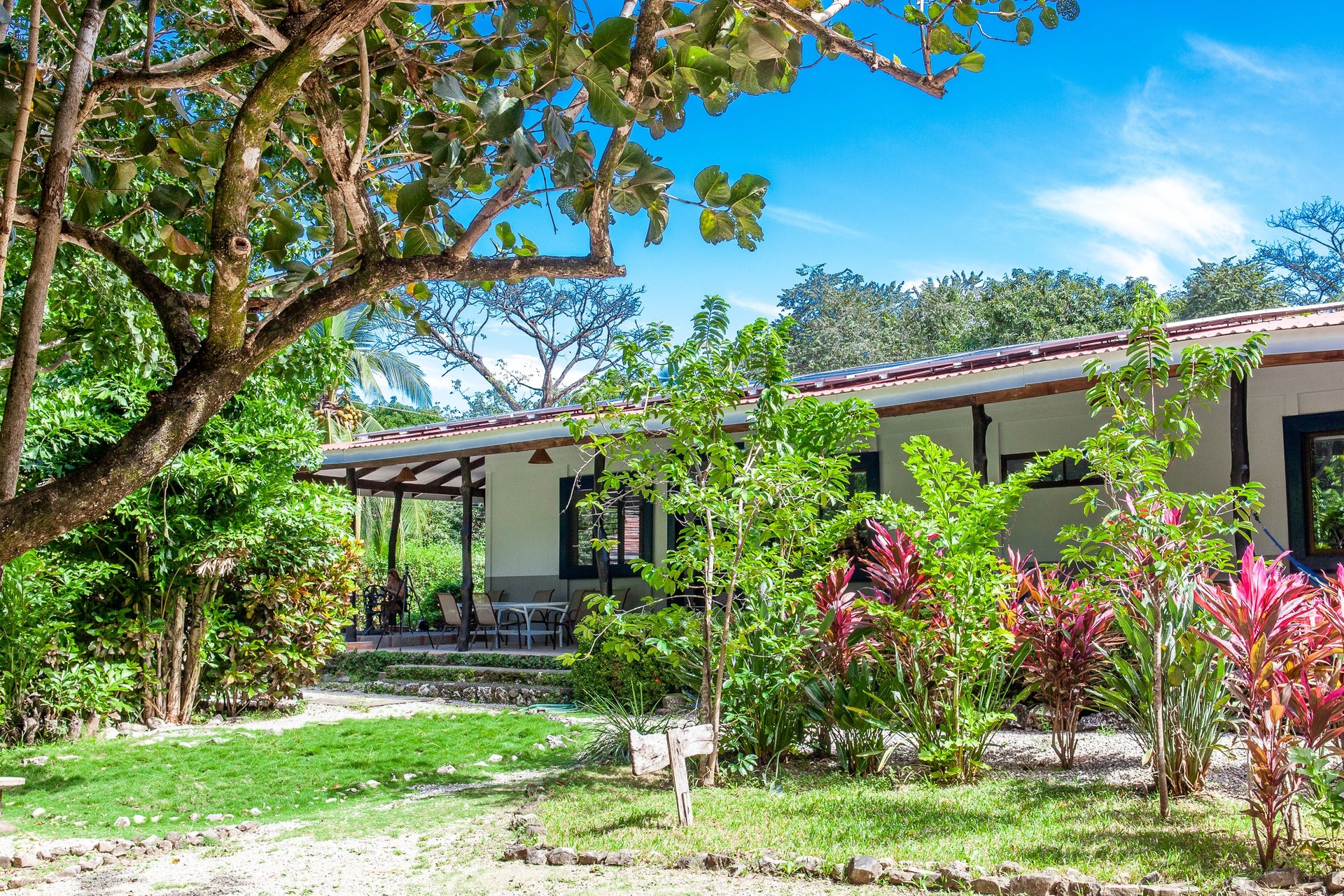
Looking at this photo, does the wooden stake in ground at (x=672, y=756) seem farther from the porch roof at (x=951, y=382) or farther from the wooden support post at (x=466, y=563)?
the wooden support post at (x=466, y=563)

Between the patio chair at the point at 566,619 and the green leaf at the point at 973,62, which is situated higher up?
the green leaf at the point at 973,62

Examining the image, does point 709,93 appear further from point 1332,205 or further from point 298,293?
point 1332,205

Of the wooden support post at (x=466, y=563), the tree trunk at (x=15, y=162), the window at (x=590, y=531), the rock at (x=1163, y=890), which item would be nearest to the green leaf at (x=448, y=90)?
the tree trunk at (x=15, y=162)

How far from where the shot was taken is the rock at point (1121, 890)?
4.15m

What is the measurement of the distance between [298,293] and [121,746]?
6490mm

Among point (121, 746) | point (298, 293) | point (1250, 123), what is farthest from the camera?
point (1250, 123)

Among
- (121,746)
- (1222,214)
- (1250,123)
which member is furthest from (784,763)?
(1222,214)

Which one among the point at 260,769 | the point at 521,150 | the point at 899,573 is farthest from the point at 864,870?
the point at 260,769

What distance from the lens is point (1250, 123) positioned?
32.1 meters

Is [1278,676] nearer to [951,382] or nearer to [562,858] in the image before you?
[562,858]

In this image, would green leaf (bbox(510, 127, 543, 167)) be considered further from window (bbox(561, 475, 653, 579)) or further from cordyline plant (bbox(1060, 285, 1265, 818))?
window (bbox(561, 475, 653, 579))

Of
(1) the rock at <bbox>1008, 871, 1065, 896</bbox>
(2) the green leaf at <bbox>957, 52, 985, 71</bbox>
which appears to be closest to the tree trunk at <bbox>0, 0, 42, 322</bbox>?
(2) the green leaf at <bbox>957, 52, 985, 71</bbox>

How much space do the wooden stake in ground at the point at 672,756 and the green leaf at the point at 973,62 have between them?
11.8 feet

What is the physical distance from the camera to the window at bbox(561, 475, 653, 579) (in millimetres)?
15578
